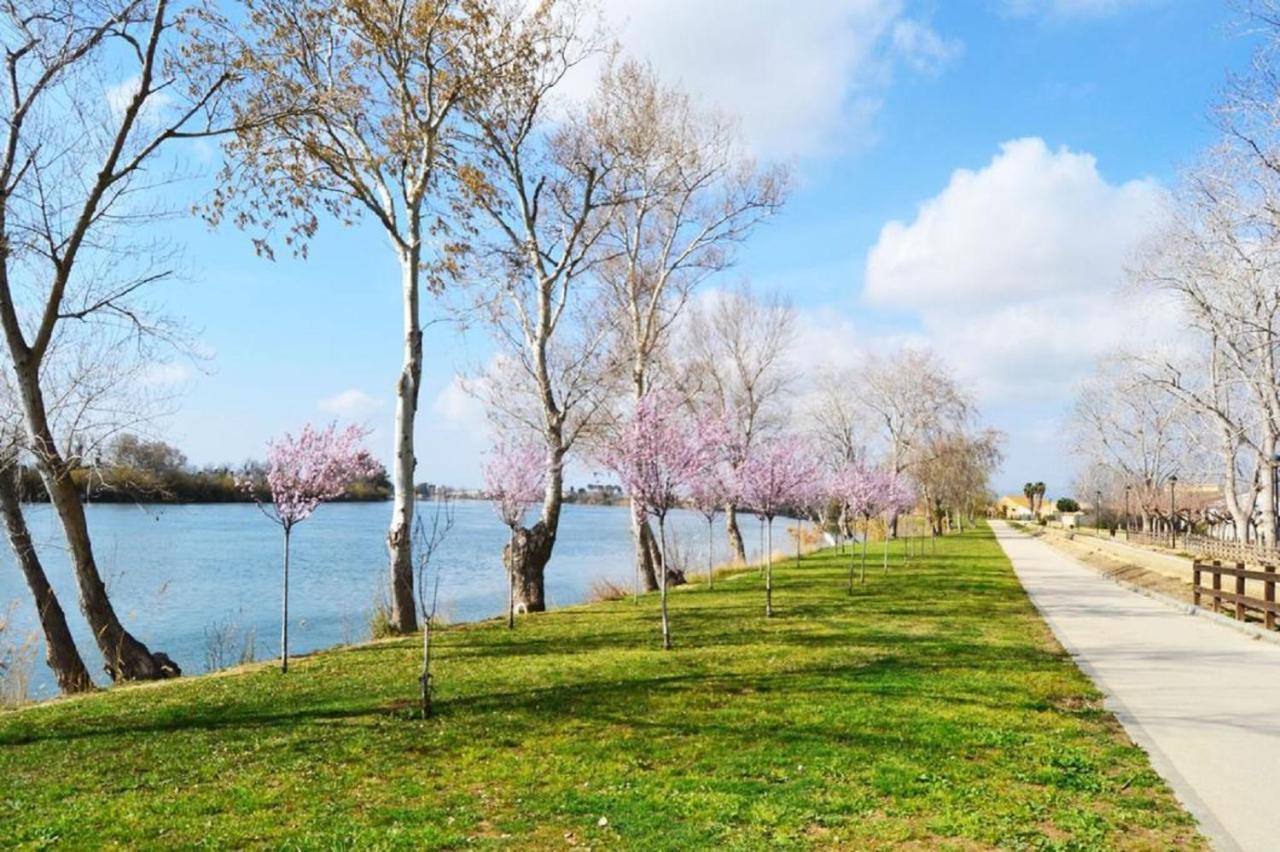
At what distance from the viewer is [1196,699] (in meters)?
8.82

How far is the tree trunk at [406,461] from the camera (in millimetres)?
14531

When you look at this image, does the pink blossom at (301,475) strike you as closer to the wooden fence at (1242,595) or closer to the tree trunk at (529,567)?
the tree trunk at (529,567)

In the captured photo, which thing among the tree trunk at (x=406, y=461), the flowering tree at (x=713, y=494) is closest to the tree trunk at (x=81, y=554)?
the tree trunk at (x=406, y=461)

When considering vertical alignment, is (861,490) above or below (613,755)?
above

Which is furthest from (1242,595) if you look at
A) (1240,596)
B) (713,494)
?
(713,494)

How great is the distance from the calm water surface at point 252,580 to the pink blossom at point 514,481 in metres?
2.75

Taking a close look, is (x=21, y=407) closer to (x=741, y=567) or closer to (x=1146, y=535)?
(x=741, y=567)

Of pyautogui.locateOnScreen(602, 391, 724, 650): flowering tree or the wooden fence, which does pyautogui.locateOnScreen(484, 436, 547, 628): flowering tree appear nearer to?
pyautogui.locateOnScreen(602, 391, 724, 650): flowering tree

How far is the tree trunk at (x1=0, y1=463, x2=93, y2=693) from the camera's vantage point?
11.5 meters

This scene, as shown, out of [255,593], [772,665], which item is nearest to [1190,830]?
[772,665]

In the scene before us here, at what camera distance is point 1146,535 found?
5047 cm

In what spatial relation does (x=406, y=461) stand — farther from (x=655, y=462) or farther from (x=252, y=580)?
(x=252, y=580)

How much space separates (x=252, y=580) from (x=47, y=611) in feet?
50.4

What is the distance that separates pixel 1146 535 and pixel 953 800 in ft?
173
